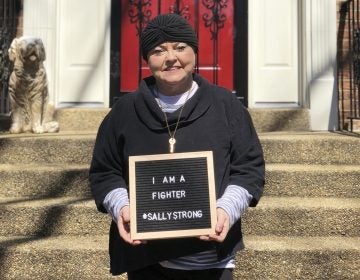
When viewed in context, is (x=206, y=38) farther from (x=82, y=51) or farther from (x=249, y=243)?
(x=249, y=243)

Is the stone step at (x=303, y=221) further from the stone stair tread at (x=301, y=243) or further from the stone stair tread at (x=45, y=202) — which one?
the stone stair tread at (x=45, y=202)

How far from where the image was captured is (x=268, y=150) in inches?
137

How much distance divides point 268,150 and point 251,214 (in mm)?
845

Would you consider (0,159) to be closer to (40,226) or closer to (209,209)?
(40,226)

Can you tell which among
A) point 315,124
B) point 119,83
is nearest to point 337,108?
point 315,124

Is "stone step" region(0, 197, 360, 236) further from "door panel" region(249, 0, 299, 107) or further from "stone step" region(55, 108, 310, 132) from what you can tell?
"door panel" region(249, 0, 299, 107)

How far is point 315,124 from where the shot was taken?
4555 mm

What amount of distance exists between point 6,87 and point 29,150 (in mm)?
1505

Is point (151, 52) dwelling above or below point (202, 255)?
above

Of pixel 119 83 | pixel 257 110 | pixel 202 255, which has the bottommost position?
pixel 202 255

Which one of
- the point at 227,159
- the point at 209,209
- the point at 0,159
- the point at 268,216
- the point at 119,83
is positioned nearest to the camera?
the point at 209,209

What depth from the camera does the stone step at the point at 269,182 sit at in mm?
3082

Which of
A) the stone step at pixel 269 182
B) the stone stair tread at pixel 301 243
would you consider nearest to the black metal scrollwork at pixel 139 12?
the stone step at pixel 269 182

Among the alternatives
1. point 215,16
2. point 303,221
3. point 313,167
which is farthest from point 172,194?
point 215,16
